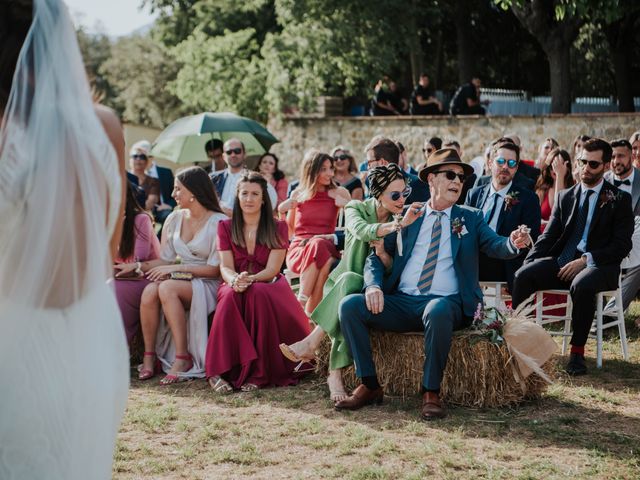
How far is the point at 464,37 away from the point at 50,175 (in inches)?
942

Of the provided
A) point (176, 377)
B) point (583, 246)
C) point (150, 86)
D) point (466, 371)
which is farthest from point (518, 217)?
point (150, 86)

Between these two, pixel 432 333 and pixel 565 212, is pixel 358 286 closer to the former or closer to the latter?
pixel 432 333

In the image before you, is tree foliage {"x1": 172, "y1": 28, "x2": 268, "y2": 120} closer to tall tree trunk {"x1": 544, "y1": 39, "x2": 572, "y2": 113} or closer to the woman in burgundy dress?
tall tree trunk {"x1": 544, "y1": 39, "x2": 572, "y2": 113}

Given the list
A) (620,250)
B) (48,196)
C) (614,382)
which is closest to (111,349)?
(48,196)

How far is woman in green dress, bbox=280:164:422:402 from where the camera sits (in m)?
5.86

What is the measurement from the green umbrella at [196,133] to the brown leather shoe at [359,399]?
685cm

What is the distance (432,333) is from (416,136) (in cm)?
1379

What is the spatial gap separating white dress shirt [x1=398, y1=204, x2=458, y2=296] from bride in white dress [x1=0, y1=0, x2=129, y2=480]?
3.65 meters

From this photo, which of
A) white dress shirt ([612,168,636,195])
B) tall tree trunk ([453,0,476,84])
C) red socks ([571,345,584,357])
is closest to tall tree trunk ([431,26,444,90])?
tall tree trunk ([453,0,476,84])

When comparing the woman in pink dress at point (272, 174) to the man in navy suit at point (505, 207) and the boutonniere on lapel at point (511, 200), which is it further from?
the boutonniere on lapel at point (511, 200)

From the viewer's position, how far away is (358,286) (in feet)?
19.5

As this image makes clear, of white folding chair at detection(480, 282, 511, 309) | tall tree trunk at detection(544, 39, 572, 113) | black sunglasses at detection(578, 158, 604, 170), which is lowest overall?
white folding chair at detection(480, 282, 511, 309)

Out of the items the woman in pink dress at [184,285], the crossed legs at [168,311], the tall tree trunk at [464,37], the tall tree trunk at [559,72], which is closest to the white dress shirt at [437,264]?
the woman in pink dress at [184,285]

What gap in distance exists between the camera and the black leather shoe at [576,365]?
6.38 metres
